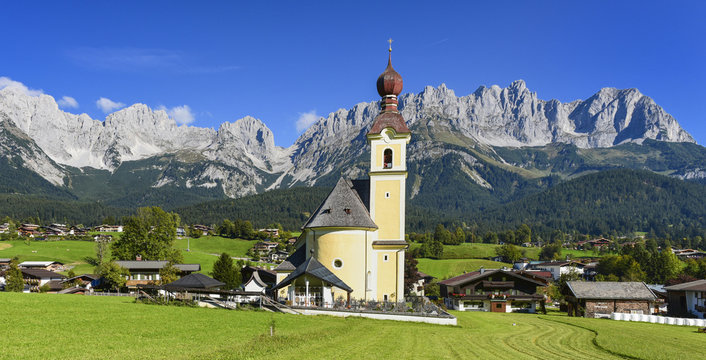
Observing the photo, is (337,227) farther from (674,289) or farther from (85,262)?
(85,262)

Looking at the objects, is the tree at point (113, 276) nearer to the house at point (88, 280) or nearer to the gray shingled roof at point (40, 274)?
the house at point (88, 280)

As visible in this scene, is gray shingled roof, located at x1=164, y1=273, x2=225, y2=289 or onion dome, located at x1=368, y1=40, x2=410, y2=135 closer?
gray shingled roof, located at x1=164, y1=273, x2=225, y2=289

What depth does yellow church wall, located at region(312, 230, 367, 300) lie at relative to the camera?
44.1 m

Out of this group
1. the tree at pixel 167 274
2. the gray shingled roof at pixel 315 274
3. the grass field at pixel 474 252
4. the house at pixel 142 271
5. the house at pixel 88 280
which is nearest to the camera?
the gray shingled roof at pixel 315 274

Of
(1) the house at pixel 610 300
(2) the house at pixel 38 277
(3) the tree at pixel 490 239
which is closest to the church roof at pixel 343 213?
(1) the house at pixel 610 300

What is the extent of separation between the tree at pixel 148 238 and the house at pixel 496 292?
44.3m

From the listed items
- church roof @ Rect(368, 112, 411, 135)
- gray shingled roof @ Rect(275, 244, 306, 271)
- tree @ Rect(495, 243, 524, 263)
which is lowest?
gray shingled roof @ Rect(275, 244, 306, 271)

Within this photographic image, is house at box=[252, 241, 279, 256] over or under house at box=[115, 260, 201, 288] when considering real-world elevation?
over

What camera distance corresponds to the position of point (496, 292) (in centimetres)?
6375

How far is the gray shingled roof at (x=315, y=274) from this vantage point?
39.5 meters

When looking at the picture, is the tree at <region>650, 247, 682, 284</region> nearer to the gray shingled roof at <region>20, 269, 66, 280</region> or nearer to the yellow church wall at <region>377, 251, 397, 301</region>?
the yellow church wall at <region>377, 251, 397, 301</region>

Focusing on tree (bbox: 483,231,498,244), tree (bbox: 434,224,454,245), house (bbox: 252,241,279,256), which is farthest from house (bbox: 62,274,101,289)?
tree (bbox: 483,231,498,244)

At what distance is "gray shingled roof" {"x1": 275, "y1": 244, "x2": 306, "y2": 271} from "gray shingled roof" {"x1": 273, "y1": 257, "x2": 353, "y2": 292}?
3.74m

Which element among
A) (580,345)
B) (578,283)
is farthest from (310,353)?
(578,283)
